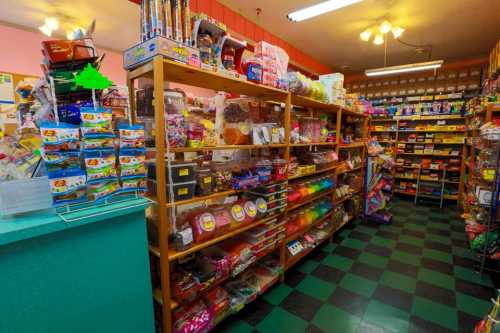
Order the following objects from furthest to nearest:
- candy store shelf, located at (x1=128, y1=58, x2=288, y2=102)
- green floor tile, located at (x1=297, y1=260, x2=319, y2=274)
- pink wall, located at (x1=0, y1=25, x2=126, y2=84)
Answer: pink wall, located at (x1=0, y1=25, x2=126, y2=84) → green floor tile, located at (x1=297, y1=260, x2=319, y2=274) → candy store shelf, located at (x1=128, y1=58, x2=288, y2=102)

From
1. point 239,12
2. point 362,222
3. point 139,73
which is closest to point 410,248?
point 362,222

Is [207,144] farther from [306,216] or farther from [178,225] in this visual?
[306,216]

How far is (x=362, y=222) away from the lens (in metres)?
4.16

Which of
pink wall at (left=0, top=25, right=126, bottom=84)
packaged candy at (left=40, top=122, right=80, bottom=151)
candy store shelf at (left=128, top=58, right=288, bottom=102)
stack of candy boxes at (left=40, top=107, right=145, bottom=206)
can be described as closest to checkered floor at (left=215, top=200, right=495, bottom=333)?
stack of candy boxes at (left=40, top=107, right=145, bottom=206)

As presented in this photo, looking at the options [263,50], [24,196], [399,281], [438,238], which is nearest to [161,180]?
[24,196]

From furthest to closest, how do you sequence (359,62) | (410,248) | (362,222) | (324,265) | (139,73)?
(359,62)
(362,222)
(410,248)
(324,265)
(139,73)

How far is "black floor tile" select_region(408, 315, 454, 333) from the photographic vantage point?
186 cm

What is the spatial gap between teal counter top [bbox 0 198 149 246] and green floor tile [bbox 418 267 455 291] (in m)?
3.02

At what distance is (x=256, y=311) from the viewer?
2.05 metres

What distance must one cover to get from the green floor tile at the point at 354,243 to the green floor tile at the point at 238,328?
1979 mm

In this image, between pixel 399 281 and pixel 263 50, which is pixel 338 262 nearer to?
pixel 399 281

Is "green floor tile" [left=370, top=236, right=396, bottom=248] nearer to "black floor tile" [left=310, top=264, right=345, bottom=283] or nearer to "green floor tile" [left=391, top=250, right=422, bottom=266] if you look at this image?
"green floor tile" [left=391, top=250, right=422, bottom=266]

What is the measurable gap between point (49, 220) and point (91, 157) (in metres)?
0.31

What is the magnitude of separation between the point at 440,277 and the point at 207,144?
293 centimetres
